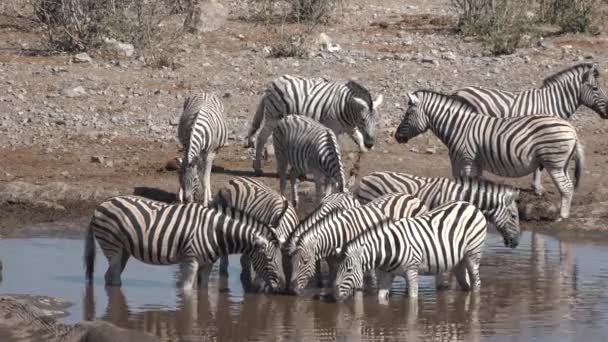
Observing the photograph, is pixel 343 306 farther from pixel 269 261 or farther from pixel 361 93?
pixel 361 93

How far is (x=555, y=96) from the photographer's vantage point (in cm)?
1680

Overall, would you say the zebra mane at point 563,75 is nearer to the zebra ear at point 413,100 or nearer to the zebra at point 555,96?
the zebra at point 555,96

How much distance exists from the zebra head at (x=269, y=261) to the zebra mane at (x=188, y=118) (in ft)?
11.5

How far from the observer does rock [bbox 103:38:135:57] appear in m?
21.5

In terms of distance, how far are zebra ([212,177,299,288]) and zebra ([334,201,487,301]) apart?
802 mm

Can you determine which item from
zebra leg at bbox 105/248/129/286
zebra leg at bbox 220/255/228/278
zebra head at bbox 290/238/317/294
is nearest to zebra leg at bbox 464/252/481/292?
zebra head at bbox 290/238/317/294

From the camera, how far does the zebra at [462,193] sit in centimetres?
1343

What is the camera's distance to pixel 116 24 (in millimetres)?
21859

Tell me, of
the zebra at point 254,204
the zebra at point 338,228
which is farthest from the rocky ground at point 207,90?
the zebra at point 338,228

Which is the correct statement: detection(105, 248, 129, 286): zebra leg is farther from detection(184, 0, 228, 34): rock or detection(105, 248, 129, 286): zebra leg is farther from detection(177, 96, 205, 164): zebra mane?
detection(184, 0, 228, 34): rock

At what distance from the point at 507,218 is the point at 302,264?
2322mm

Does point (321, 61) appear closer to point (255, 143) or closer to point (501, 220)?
point (255, 143)

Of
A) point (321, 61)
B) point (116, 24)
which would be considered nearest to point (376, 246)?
point (321, 61)

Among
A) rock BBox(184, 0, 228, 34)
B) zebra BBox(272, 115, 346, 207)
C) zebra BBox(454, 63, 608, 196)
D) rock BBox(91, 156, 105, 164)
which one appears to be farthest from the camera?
rock BBox(184, 0, 228, 34)
